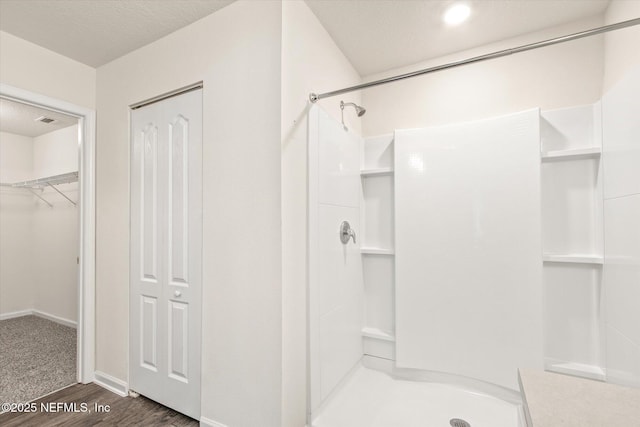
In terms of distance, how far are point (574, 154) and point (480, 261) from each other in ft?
2.66

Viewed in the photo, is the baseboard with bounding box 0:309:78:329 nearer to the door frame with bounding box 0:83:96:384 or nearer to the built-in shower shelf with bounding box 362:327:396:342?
the door frame with bounding box 0:83:96:384

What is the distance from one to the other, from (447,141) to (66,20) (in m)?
2.49

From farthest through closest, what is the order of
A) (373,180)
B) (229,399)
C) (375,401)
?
1. (373,180)
2. (375,401)
3. (229,399)

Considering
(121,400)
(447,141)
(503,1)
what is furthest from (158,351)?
(503,1)

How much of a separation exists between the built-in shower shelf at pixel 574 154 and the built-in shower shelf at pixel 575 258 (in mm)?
A: 576

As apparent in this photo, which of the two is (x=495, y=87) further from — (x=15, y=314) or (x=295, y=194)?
(x=15, y=314)

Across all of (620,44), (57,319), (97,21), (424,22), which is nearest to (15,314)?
(57,319)

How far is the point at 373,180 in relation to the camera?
2432mm

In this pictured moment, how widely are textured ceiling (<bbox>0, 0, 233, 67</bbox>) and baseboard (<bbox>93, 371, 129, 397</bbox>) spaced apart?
2322mm


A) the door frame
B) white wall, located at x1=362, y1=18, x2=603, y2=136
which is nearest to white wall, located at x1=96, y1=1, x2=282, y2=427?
the door frame

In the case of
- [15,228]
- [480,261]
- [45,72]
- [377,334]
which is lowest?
[377,334]

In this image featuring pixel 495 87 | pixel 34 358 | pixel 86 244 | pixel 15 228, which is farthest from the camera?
pixel 15 228

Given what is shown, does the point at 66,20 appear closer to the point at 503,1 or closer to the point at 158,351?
the point at 158,351

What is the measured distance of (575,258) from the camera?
1753 mm
